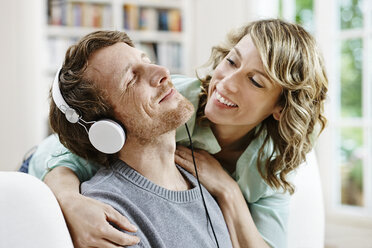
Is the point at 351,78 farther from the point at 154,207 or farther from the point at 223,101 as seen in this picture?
the point at 154,207

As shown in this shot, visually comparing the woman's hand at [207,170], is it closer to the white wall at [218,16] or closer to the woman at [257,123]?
the woman at [257,123]

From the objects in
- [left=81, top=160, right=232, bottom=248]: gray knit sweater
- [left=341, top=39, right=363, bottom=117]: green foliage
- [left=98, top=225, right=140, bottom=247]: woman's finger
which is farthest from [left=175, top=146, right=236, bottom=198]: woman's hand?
[left=341, top=39, right=363, bottom=117]: green foliage

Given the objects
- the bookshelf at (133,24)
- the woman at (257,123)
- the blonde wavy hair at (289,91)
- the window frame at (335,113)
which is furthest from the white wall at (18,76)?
the blonde wavy hair at (289,91)

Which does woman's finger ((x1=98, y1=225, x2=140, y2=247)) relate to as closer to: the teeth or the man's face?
the man's face

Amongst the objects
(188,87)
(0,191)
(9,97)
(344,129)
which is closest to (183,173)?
(188,87)

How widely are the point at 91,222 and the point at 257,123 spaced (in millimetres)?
779

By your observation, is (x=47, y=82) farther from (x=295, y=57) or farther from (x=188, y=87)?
(x=295, y=57)

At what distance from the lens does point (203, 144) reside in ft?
5.19

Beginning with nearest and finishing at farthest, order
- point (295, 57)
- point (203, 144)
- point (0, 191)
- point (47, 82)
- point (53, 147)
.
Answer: point (0, 191) → point (295, 57) → point (203, 144) → point (53, 147) → point (47, 82)

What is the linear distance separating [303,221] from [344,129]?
90.2 inches

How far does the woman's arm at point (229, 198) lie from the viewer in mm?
1467

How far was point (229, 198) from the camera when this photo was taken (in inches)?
58.5

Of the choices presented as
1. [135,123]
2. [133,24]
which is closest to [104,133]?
[135,123]

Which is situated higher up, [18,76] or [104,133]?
[104,133]
